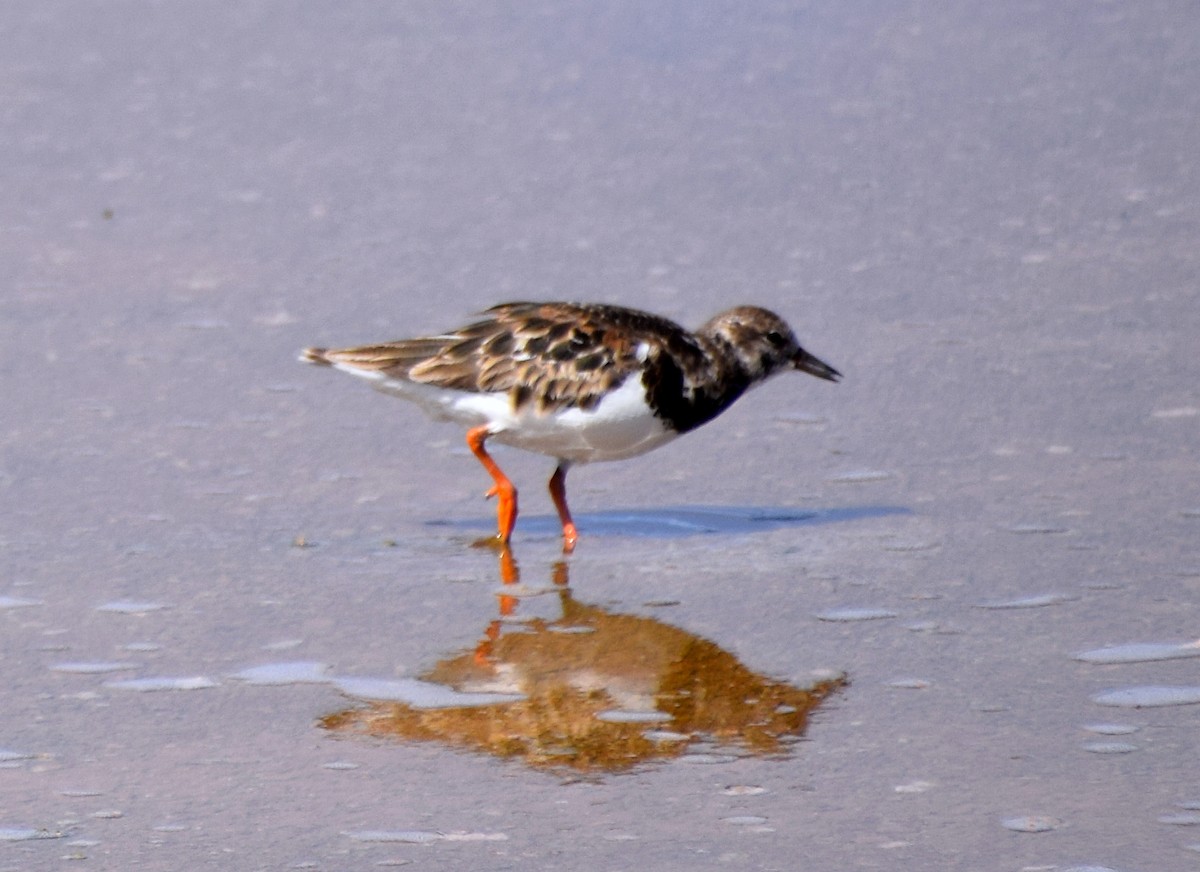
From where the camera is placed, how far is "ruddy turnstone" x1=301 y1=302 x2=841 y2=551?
6.18 m

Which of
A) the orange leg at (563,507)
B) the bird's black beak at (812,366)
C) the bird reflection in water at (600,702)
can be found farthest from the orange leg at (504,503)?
the bird's black beak at (812,366)

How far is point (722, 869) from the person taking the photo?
3941mm

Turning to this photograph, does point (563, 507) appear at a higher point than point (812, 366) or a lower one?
lower

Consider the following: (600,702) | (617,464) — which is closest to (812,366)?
(617,464)

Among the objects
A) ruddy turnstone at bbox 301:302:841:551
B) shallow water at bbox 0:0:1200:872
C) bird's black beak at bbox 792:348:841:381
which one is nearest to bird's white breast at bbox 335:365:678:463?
ruddy turnstone at bbox 301:302:841:551

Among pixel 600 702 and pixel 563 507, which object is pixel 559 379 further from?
pixel 600 702

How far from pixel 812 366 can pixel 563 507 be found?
3.75ft

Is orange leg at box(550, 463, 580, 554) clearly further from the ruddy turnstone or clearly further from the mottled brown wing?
the mottled brown wing

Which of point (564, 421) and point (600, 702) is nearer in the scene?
point (600, 702)

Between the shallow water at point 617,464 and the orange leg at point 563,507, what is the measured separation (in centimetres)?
7

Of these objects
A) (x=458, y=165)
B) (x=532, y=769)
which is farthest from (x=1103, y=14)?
(x=532, y=769)

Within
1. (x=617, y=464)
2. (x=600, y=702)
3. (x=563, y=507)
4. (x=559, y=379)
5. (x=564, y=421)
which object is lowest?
(x=600, y=702)

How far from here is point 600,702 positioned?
15.8 ft

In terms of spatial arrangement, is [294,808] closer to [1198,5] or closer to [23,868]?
Result: [23,868]
